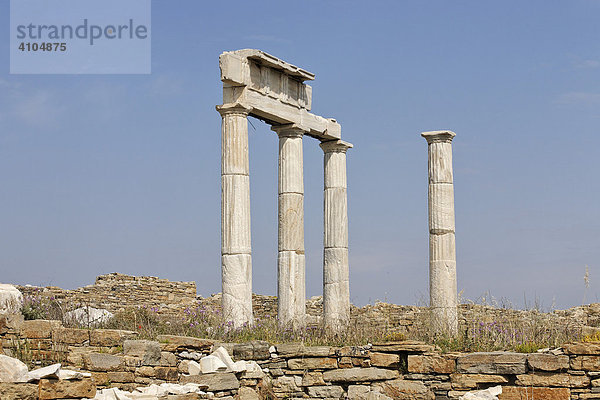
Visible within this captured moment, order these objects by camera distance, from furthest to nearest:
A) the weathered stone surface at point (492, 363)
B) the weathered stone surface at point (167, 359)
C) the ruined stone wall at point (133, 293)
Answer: the ruined stone wall at point (133, 293) < the weathered stone surface at point (167, 359) < the weathered stone surface at point (492, 363)

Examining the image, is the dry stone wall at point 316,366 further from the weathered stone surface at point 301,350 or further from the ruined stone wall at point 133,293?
the ruined stone wall at point 133,293

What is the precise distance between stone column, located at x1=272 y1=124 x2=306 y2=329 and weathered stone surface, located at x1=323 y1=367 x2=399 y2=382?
5757 mm

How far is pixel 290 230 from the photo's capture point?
2092 cm

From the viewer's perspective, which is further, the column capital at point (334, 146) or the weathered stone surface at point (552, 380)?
the column capital at point (334, 146)

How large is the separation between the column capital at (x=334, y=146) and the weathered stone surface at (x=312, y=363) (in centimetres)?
910

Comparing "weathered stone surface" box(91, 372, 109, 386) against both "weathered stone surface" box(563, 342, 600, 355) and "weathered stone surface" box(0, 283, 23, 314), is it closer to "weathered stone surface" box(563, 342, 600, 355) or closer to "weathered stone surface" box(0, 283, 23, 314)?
"weathered stone surface" box(0, 283, 23, 314)

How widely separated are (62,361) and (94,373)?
140 centimetres

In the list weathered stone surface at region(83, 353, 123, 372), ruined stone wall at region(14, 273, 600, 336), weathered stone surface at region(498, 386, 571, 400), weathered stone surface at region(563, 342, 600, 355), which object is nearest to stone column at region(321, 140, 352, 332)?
ruined stone wall at region(14, 273, 600, 336)

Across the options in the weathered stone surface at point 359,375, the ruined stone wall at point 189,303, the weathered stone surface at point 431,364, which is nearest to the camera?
the weathered stone surface at point 431,364

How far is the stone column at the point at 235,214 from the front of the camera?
725 inches

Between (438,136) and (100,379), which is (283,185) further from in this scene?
(100,379)

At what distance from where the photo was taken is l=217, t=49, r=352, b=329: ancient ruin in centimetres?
1858

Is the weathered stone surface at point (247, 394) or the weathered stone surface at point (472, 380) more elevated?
the weathered stone surface at point (472, 380)

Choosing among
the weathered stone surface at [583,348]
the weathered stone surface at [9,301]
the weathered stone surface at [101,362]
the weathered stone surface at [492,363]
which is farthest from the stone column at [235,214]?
the weathered stone surface at [583,348]
